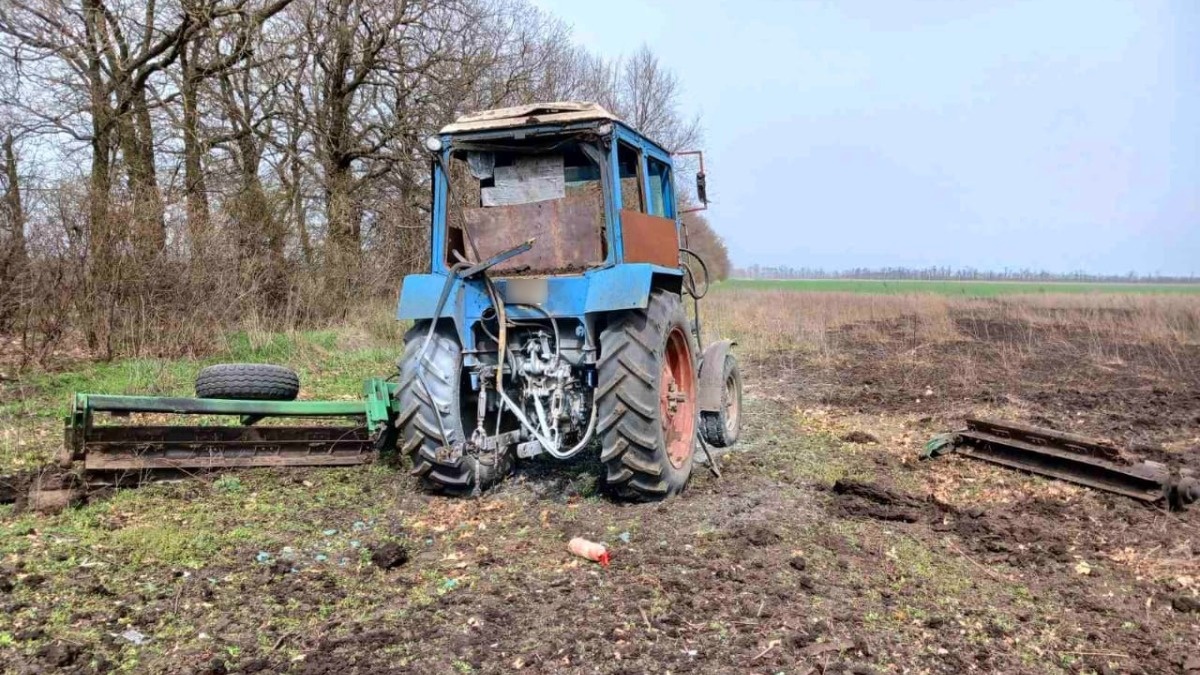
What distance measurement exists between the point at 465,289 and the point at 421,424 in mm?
855

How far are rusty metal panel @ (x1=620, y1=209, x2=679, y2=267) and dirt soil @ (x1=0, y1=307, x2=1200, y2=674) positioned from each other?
5.01 feet

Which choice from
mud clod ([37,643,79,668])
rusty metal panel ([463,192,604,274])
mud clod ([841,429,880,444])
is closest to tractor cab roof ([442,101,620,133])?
rusty metal panel ([463,192,604,274])

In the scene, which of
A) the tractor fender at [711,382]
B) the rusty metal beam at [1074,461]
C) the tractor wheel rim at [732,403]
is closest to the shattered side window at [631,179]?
the tractor fender at [711,382]

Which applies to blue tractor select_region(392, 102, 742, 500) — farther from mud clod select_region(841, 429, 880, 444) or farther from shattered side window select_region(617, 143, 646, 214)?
mud clod select_region(841, 429, 880, 444)

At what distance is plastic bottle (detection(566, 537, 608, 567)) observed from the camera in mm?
4027

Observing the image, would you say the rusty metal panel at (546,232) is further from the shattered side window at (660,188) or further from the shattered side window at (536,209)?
the shattered side window at (660,188)

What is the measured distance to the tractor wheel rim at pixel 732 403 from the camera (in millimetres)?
6754

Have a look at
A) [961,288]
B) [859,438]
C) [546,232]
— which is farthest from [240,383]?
[961,288]

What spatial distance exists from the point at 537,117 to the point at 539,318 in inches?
48.2

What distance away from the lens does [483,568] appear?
395 cm

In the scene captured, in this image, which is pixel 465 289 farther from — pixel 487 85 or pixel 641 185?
pixel 487 85

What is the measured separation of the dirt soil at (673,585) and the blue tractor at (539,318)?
0.37 meters

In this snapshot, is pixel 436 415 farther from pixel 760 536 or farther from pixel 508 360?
pixel 760 536

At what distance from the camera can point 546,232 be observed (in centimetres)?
512
